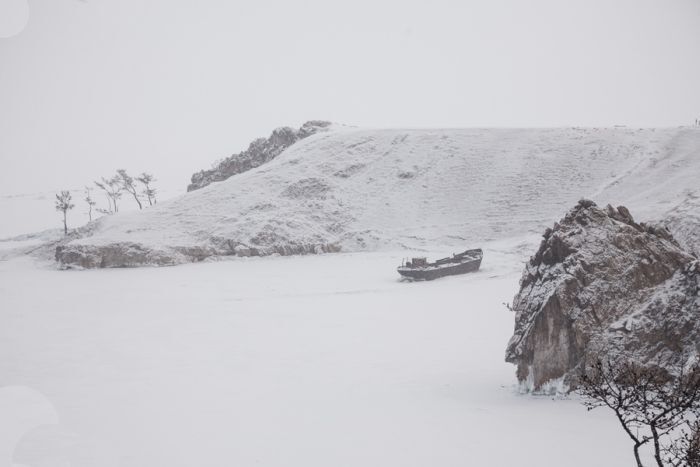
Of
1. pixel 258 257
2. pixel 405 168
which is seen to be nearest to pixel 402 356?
pixel 258 257

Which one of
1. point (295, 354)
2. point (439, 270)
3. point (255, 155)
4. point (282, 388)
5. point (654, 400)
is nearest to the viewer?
point (654, 400)

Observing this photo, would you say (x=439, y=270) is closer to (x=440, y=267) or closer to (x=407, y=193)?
(x=440, y=267)

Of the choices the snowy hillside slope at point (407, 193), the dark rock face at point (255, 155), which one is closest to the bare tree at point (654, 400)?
the snowy hillside slope at point (407, 193)

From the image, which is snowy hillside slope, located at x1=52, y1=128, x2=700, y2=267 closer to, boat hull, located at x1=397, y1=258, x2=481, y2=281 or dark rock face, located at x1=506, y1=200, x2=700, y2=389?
boat hull, located at x1=397, y1=258, x2=481, y2=281

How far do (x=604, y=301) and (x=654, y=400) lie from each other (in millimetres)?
4086

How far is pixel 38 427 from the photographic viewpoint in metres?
8.81

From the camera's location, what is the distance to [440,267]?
26938 millimetres

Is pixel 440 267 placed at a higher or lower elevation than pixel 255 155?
lower

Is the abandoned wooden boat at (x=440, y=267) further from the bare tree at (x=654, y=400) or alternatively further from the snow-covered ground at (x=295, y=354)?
the bare tree at (x=654, y=400)

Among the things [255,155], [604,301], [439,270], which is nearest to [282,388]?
[604,301]

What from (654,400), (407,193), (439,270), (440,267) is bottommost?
(439,270)

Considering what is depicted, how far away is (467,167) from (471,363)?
142ft

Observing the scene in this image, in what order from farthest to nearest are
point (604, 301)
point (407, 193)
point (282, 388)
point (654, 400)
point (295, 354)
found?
1. point (407, 193)
2. point (295, 354)
3. point (282, 388)
4. point (604, 301)
5. point (654, 400)

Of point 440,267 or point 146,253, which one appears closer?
point 440,267
